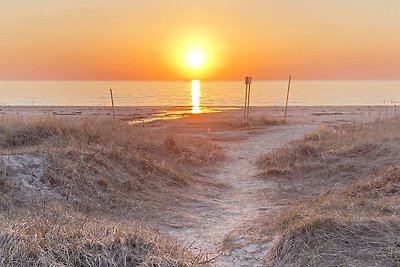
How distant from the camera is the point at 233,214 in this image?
29.1 ft

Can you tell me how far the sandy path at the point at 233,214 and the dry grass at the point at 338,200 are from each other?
0.47 m

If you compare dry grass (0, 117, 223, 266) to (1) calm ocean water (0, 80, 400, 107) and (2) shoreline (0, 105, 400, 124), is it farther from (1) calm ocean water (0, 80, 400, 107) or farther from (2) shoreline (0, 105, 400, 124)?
(1) calm ocean water (0, 80, 400, 107)

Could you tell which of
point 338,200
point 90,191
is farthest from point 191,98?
point 338,200

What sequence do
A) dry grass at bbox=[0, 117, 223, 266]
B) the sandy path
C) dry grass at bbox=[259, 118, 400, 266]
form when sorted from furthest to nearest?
the sandy path
dry grass at bbox=[259, 118, 400, 266]
dry grass at bbox=[0, 117, 223, 266]

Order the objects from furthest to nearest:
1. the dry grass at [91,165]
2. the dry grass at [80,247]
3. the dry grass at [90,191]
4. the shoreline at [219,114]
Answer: the shoreline at [219,114] → the dry grass at [91,165] → the dry grass at [90,191] → the dry grass at [80,247]

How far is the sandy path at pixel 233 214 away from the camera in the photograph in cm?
632

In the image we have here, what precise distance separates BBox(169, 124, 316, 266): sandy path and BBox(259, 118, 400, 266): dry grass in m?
0.47

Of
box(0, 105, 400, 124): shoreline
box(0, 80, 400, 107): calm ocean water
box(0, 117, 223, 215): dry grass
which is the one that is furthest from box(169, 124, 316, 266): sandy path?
box(0, 80, 400, 107): calm ocean water

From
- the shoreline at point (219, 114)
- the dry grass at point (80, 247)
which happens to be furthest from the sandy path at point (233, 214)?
the shoreline at point (219, 114)

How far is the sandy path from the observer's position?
6324 mm

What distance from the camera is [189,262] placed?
559 centimetres

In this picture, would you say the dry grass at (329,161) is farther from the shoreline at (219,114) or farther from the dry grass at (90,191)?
the shoreline at (219,114)

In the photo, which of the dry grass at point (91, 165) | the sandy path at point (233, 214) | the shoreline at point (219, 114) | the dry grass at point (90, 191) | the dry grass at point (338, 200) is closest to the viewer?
the dry grass at point (90, 191)

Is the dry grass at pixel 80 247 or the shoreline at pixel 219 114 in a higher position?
the dry grass at pixel 80 247
